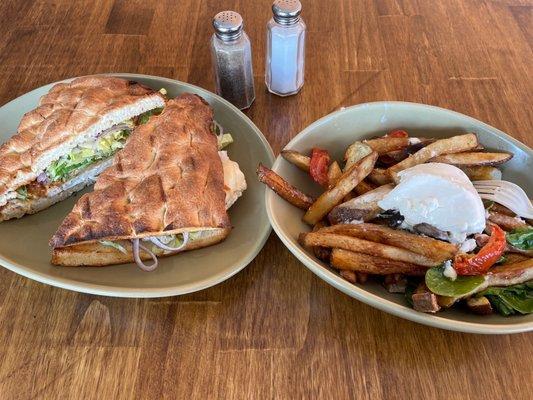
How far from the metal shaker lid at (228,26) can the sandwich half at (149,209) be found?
57 cm

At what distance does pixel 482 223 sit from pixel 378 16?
1935 mm

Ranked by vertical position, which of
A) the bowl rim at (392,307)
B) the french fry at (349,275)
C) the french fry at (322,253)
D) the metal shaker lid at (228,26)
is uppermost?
the metal shaker lid at (228,26)

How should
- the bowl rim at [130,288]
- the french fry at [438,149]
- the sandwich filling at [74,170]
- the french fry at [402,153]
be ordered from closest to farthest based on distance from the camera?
the bowl rim at [130,288] < the french fry at [438,149] < the french fry at [402,153] < the sandwich filling at [74,170]

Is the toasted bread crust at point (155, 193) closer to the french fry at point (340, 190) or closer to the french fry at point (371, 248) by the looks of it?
the french fry at point (340, 190)

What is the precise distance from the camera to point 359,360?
1.56 metres

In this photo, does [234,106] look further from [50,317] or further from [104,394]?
[104,394]

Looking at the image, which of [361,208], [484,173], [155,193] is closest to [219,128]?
[155,193]

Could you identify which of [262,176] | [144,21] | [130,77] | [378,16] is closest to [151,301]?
[262,176]

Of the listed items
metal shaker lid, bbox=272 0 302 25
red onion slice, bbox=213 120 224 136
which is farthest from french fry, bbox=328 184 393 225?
metal shaker lid, bbox=272 0 302 25

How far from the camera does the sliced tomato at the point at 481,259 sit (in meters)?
1.44

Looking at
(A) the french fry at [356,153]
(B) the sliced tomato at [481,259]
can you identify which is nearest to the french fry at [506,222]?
(B) the sliced tomato at [481,259]

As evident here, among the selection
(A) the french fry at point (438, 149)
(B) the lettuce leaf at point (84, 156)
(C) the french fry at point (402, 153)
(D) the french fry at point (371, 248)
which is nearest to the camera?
(D) the french fry at point (371, 248)

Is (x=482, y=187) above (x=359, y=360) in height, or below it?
above

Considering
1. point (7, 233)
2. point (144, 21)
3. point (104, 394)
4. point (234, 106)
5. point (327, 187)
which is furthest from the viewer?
point (144, 21)
